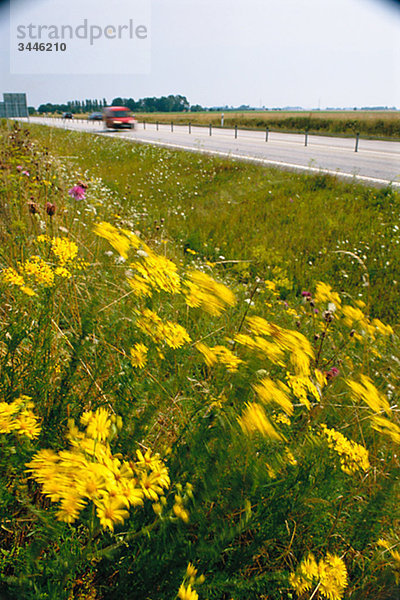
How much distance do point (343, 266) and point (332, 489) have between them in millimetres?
4822

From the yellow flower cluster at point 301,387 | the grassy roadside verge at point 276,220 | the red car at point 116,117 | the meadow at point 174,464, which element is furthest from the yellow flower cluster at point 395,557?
the red car at point 116,117

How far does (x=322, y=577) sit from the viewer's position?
3.65 ft

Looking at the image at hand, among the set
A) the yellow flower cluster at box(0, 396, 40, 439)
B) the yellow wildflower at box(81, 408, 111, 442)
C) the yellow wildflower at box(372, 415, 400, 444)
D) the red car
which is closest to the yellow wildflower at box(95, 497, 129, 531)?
the yellow wildflower at box(81, 408, 111, 442)

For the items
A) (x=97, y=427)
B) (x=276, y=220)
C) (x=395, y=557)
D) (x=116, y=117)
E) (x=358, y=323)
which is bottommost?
(x=395, y=557)

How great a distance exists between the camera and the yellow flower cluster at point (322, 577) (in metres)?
1.10

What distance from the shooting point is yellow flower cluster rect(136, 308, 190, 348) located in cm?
119

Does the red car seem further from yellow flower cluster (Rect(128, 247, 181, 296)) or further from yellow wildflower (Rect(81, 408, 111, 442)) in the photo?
yellow wildflower (Rect(81, 408, 111, 442))

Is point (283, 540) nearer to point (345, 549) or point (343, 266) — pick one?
point (345, 549)

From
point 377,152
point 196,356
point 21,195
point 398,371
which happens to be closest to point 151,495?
point 196,356

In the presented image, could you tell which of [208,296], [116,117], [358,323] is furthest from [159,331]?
[116,117]

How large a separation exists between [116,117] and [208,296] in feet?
111

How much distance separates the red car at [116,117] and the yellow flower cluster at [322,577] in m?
34.1

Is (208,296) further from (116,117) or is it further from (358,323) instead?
(116,117)

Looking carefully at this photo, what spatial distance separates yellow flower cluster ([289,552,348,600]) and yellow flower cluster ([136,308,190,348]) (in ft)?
2.31
